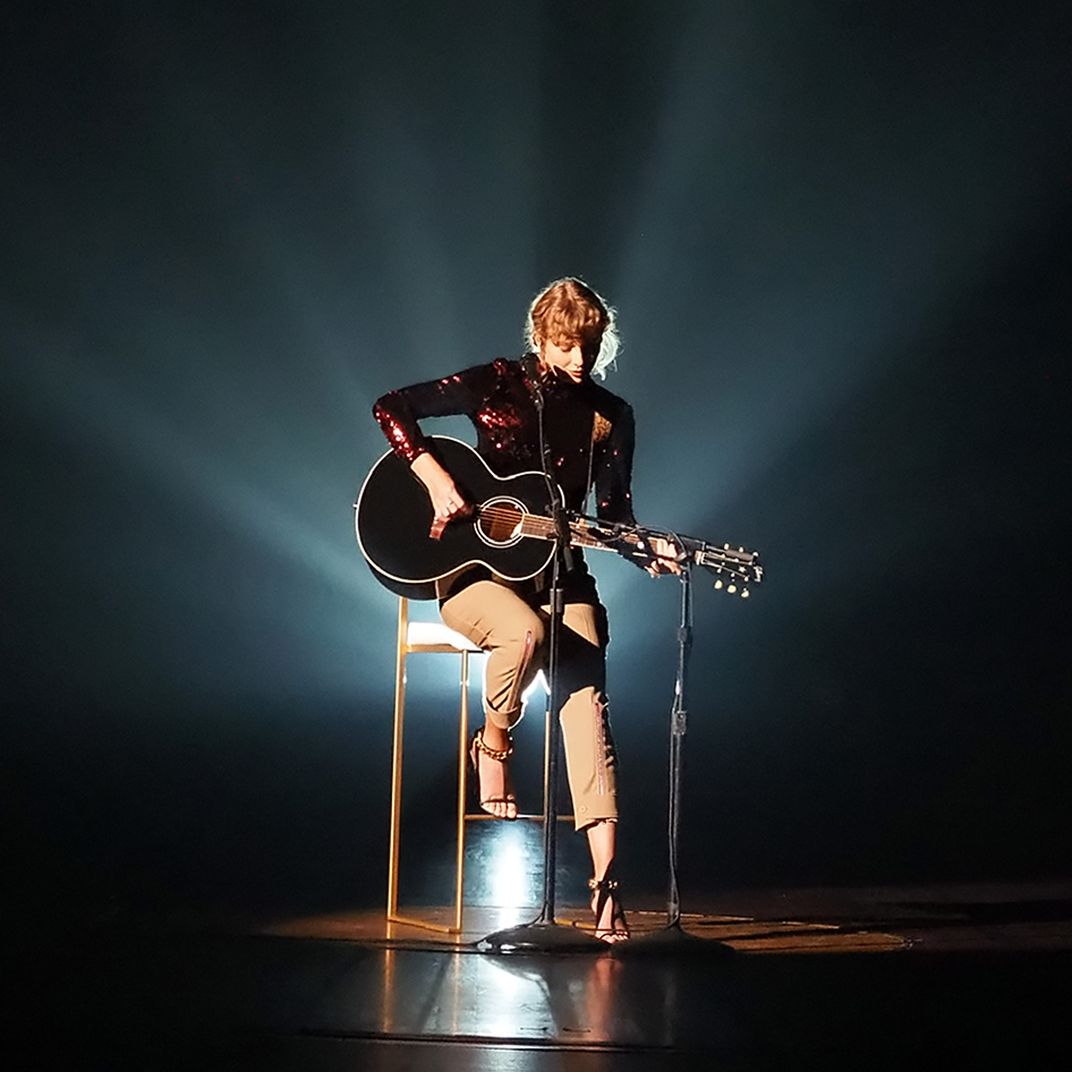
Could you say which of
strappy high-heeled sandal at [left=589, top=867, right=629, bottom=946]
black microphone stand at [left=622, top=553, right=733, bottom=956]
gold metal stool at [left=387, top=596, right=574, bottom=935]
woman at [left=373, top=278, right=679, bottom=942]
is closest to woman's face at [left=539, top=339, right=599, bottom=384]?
woman at [left=373, top=278, right=679, bottom=942]

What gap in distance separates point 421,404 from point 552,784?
2.62 feet

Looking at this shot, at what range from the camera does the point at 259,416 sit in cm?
503

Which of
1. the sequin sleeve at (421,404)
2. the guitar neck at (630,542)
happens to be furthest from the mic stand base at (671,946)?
the sequin sleeve at (421,404)

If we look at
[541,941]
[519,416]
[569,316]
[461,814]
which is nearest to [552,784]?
[541,941]

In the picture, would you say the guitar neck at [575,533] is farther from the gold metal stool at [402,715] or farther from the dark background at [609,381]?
the dark background at [609,381]

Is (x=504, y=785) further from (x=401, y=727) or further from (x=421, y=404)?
(x=421, y=404)

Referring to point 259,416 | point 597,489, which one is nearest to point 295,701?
point 259,416

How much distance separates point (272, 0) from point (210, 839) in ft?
8.29

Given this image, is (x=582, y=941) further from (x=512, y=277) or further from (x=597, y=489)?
(x=512, y=277)

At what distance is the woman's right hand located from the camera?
2.74 metres

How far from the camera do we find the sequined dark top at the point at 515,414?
2871 millimetres

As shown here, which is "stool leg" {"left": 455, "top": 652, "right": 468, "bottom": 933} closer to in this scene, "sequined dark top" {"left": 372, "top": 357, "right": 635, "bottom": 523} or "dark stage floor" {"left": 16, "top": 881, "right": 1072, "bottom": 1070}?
"dark stage floor" {"left": 16, "top": 881, "right": 1072, "bottom": 1070}

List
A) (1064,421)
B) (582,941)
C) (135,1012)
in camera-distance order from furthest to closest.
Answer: (1064,421) → (582,941) → (135,1012)

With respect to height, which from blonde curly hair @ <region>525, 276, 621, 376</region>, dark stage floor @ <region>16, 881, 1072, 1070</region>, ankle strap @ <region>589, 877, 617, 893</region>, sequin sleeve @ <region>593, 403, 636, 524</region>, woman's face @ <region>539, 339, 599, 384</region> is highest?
blonde curly hair @ <region>525, 276, 621, 376</region>
